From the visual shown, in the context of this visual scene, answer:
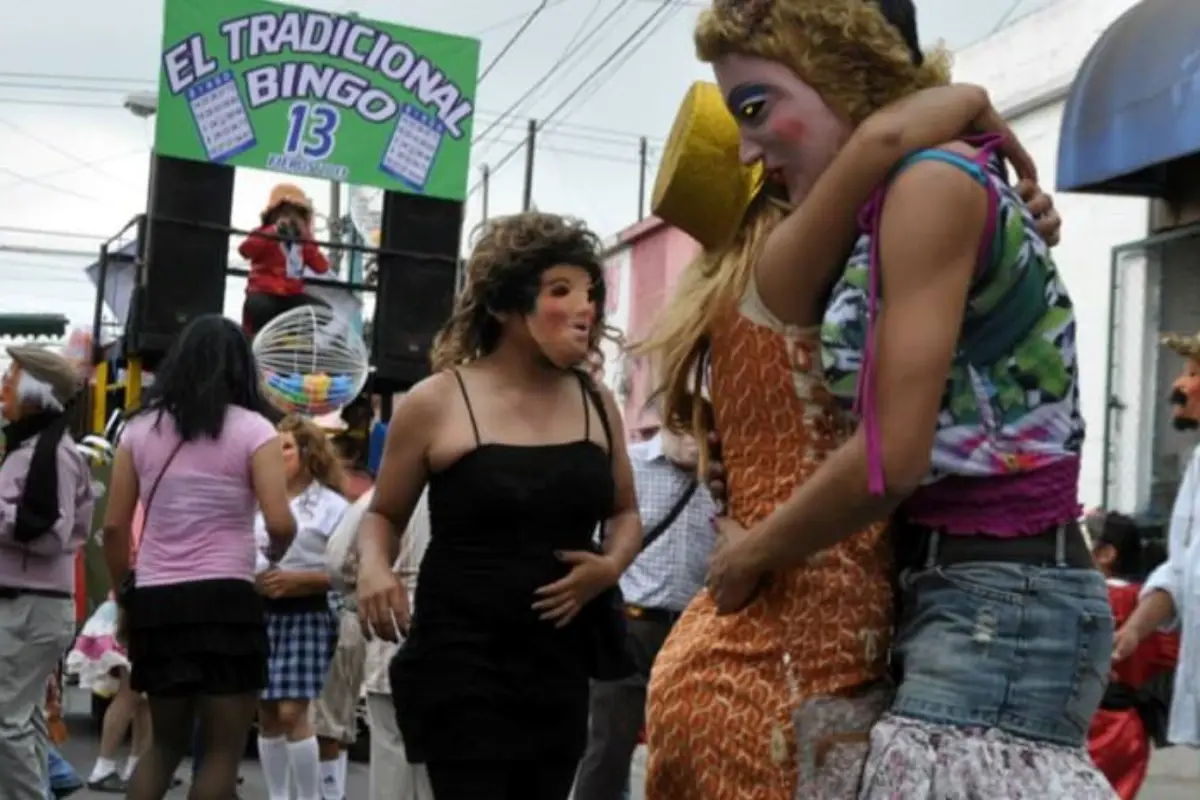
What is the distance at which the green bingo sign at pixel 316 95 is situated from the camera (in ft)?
48.1

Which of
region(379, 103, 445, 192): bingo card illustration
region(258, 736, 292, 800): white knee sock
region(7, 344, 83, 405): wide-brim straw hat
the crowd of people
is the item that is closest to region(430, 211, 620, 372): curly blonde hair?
the crowd of people

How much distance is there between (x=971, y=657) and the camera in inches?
88.5

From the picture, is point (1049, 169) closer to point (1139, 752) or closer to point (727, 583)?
point (1139, 752)

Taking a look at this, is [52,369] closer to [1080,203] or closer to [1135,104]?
[1135,104]

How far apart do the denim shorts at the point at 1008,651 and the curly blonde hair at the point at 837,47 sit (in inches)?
24.1

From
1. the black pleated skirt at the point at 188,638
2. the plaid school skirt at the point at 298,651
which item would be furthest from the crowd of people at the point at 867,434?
the plaid school skirt at the point at 298,651

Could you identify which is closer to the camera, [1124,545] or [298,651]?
[298,651]

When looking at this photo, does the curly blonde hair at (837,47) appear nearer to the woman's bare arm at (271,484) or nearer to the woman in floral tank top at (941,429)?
the woman in floral tank top at (941,429)

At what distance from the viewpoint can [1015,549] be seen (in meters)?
2.29

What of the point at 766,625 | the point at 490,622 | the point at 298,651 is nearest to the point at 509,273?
the point at 490,622

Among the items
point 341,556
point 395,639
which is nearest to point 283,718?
point 341,556

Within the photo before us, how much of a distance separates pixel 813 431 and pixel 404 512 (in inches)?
70.5

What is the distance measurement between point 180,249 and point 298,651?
750cm

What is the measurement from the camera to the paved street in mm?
9548
